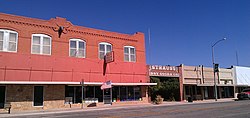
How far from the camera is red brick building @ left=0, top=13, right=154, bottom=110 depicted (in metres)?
24.9

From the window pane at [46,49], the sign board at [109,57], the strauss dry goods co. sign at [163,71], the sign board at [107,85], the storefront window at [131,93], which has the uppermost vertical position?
the window pane at [46,49]

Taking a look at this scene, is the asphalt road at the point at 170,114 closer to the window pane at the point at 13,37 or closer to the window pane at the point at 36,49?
the window pane at the point at 36,49

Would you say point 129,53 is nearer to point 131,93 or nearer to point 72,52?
point 131,93

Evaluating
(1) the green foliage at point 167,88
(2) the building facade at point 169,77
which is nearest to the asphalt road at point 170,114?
(2) the building facade at point 169,77

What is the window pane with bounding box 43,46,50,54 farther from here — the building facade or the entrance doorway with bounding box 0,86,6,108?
the building facade

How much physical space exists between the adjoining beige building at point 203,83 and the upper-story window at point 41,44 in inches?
840

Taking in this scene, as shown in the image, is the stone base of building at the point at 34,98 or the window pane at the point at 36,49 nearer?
the stone base of building at the point at 34,98

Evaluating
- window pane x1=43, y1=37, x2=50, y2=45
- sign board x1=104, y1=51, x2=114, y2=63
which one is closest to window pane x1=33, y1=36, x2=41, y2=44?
window pane x1=43, y1=37, x2=50, y2=45

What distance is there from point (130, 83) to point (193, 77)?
14174 mm

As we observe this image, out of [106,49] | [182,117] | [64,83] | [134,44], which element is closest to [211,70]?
[134,44]

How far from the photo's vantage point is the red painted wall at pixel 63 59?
2520cm

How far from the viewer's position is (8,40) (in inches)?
990

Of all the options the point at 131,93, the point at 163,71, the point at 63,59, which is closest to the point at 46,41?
the point at 63,59

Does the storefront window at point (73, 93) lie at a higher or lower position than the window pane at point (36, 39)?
lower
